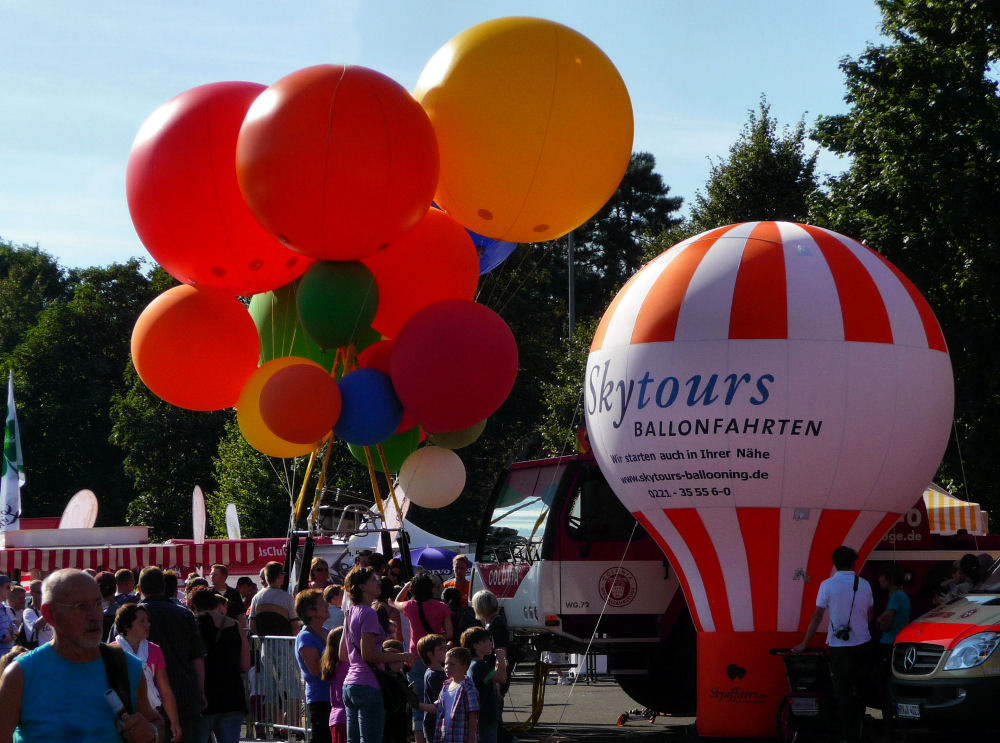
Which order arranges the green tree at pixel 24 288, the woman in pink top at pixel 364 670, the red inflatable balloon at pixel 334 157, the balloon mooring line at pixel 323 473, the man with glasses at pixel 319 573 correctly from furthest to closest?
the green tree at pixel 24 288, the man with glasses at pixel 319 573, the balloon mooring line at pixel 323 473, the red inflatable balloon at pixel 334 157, the woman in pink top at pixel 364 670

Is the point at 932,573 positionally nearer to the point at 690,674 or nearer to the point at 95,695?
the point at 690,674

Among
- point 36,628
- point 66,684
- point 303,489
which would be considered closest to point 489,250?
point 303,489

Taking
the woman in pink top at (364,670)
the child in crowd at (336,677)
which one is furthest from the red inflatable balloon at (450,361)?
the child in crowd at (336,677)

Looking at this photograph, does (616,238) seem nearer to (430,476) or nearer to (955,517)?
(955,517)

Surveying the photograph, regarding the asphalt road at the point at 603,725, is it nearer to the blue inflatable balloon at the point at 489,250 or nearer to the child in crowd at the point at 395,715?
the child in crowd at the point at 395,715

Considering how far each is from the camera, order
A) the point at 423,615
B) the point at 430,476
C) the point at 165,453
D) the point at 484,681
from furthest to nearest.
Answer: the point at 165,453 < the point at 430,476 < the point at 423,615 < the point at 484,681

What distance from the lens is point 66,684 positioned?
15.4 ft

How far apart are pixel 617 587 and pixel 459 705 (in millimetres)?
5353

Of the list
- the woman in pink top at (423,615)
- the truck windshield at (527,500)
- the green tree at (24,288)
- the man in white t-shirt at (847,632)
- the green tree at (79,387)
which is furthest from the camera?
the green tree at (24,288)

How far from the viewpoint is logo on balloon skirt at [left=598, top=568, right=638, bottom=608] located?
1313cm

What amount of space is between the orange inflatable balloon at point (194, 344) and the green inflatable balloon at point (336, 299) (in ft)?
2.44

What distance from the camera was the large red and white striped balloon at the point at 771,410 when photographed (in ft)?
35.0

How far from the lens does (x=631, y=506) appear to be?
11820mm

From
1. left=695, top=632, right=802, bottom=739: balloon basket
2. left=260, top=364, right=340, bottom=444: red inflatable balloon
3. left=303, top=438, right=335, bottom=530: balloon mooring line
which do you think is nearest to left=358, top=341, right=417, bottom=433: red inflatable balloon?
left=260, top=364, right=340, bottom=444: red inflatable balloon
